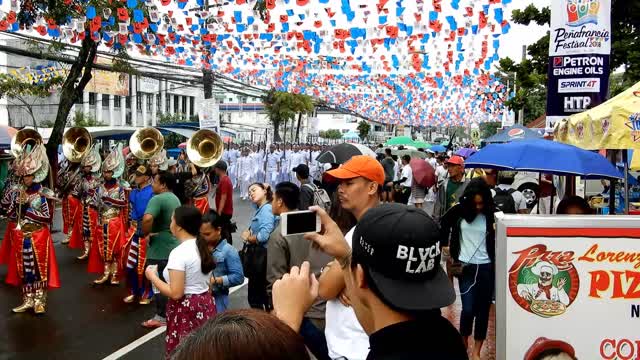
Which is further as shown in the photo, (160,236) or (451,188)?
(451,188)

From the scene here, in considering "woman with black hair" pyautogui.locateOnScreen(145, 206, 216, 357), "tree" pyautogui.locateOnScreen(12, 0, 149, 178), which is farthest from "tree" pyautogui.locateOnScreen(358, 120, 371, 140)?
"woman with black hair" pyautogui.locateOnScreen(145, 206, 216, 357)

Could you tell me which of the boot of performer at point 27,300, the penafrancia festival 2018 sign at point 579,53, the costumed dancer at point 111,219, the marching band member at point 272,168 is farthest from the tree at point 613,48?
the boot of performer at point 27,300

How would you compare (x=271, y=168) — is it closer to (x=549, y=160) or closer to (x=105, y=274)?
(x=105, y=274)

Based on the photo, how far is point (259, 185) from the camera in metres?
6.29

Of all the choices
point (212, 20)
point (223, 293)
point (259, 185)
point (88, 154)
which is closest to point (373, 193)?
point (223, 293)

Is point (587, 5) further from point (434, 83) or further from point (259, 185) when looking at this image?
point (434, 83)

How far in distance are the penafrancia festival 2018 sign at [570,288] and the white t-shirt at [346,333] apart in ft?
2.30

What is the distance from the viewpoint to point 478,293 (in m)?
5.43

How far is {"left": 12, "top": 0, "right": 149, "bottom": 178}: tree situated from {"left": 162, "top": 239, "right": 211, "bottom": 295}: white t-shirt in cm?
741

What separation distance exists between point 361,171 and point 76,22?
29.8 feet

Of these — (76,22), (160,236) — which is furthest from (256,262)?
(76,22)

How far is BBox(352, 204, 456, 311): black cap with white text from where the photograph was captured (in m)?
1.68

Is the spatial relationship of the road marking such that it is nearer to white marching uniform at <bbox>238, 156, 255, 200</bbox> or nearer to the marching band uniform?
the marching band uniform

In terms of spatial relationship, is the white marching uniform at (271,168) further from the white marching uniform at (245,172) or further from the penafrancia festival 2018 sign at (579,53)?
the penafrancia festival 2018 sign at (579,53)
